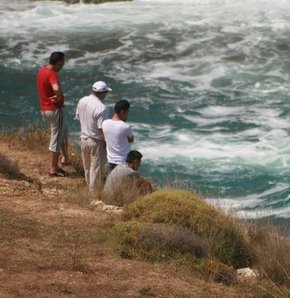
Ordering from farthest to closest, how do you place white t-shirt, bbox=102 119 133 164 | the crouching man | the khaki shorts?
the khaki shorts → white t-shirt, bbox=102 119 133 164 → the crouching man

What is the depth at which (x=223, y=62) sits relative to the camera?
21.9m

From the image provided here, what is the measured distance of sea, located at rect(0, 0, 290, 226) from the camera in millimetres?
14555

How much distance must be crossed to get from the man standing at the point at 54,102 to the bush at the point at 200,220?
293 cm

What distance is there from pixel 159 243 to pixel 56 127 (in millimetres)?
4116

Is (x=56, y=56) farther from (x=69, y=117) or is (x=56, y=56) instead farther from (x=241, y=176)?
(x=69, y=117)

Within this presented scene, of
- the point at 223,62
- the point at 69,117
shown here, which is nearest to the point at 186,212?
the point at 69,117

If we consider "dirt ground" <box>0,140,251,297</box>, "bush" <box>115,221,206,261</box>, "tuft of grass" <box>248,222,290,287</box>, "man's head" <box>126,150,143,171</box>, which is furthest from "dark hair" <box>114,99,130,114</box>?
"bush" <box>115,221,206,261</box>

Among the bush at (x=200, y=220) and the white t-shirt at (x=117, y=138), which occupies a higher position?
the white t-shirt at (x=117, y=138)

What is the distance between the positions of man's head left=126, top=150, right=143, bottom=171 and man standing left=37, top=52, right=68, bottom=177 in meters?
1.60

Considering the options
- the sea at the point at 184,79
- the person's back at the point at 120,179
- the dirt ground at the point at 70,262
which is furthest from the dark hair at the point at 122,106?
the sea at the point at 184,79

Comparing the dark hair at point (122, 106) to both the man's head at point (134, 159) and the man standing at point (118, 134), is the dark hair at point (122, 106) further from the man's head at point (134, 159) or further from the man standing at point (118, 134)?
the man's head at point (134, 159)

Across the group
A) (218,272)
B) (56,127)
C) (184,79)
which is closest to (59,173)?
(56,127)

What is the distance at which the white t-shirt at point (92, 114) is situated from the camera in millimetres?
10562

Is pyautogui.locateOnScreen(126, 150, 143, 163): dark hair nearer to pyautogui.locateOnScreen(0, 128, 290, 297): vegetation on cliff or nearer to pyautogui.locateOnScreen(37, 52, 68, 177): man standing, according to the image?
pyautogui.locateOnScreen(0, 128, 290, 297): vegetation on cliff
